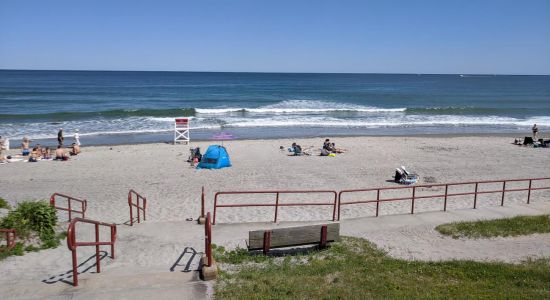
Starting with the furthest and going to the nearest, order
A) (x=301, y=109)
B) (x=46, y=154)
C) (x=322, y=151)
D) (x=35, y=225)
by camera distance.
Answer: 1. (x=301, y=109)
2. (x=322, y=151)
3. (x=46, y=154)
4. (x=35, y=225)

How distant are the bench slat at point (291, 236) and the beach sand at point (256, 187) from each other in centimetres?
114

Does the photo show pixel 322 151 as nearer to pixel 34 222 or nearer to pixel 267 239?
pixel 267 239

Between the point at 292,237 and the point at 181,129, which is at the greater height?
the point at 181,129

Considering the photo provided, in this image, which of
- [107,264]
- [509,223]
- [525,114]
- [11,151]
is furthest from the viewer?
[525,114]

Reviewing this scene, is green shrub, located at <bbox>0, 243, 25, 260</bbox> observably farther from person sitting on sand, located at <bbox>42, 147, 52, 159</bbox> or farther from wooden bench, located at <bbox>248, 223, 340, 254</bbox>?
person sitting on sand, located at <bbox>42, 147, 52, 159</bbox>

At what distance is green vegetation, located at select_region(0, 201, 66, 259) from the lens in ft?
31.6

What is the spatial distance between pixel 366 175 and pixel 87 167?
12.5m

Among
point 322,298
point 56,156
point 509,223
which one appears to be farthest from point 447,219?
point 56,156

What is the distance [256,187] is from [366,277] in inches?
Result: 405

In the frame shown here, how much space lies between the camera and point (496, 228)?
10750 mm

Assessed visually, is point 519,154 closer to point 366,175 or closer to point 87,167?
point 366,175

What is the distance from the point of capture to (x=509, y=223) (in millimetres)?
11148

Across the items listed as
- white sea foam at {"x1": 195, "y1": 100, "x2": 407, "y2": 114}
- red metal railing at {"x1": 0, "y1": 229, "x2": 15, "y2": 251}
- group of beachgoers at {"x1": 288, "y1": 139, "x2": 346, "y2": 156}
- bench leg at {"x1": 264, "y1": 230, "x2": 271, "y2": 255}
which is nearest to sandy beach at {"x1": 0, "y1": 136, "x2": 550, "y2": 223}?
group of beachgoers at {"x1": 288, "y1": 139, "x2": 346, "y2": 156}

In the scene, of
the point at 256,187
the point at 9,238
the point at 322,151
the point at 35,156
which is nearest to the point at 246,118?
the point at 322,151
